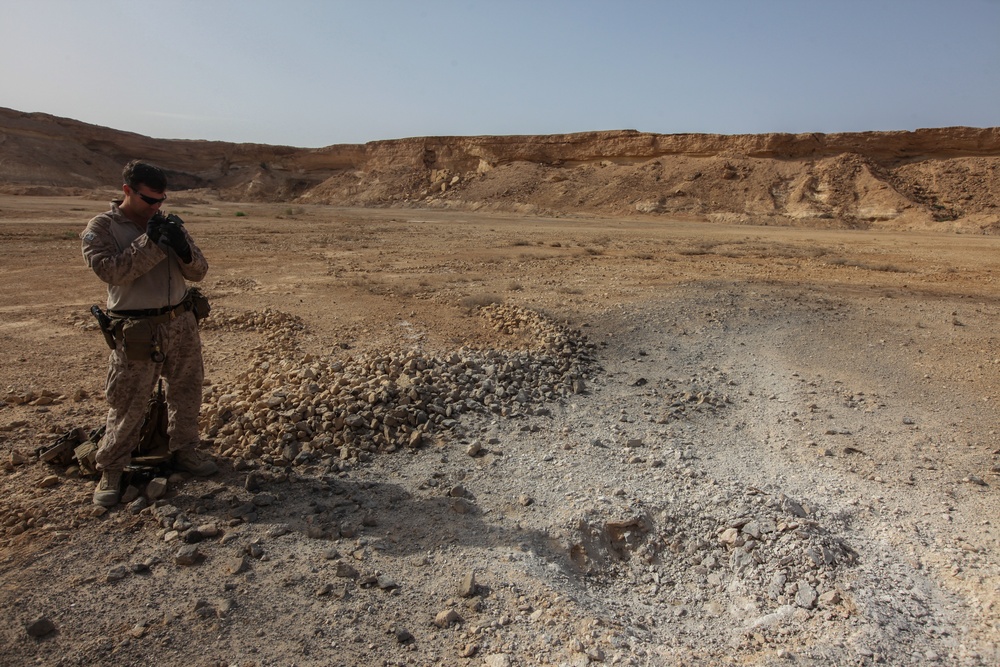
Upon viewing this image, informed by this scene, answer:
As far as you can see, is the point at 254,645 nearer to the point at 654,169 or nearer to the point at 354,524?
the point at 354,524

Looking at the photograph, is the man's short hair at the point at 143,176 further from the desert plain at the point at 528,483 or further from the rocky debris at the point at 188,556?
the rocky debris at the point at 188,556

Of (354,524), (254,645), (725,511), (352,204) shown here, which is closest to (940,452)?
(725,511)

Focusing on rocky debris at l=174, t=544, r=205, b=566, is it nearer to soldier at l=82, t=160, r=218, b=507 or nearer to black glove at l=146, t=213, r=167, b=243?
soldier at l=82, t=160, r=218, b=507

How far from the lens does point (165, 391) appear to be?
397 cm

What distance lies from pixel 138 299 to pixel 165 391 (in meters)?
0.69

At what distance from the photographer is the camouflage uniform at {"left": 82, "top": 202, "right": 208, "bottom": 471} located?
11.1 ft

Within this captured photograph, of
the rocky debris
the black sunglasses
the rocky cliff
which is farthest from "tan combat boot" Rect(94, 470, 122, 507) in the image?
the rocky cliff

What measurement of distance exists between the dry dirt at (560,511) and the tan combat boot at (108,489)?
0.06m

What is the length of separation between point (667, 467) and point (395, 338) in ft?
12.0

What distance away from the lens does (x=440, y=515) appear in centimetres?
370

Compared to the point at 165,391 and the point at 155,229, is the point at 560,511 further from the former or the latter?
the point at 155,229

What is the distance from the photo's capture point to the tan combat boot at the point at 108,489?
3.56 metres

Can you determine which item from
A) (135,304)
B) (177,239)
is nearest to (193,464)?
(135,304)

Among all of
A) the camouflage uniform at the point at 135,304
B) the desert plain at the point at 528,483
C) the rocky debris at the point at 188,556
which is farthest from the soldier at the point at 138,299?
the rocky debris at the point at 188,556
